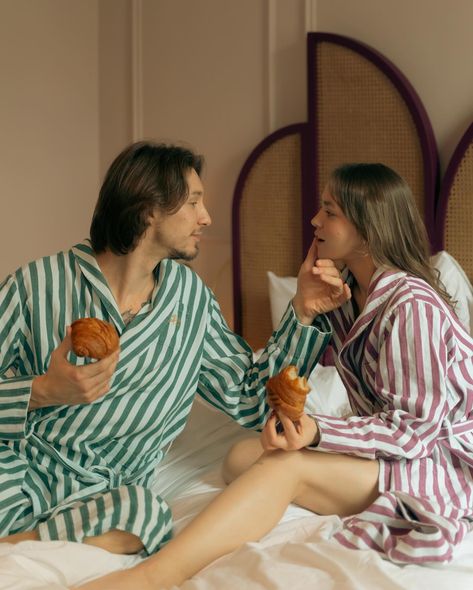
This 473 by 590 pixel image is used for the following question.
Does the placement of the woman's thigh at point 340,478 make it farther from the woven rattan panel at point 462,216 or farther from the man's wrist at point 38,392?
the woven rattan panel at point 462,216

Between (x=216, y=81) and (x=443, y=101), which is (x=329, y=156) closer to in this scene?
(x=443, y=101)

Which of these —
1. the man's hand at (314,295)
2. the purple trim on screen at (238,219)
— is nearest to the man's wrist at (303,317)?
the man's hand at (314,295)

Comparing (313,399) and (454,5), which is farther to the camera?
(454,5)

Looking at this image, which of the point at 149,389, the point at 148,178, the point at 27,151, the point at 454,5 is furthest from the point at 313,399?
the point at 27,151

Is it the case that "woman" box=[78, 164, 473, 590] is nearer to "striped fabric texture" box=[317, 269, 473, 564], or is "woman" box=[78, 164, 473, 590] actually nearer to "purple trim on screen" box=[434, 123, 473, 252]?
"striped fabric texture" box=[317, 269, 473, 564]

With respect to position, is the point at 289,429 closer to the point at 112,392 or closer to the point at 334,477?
the point at 334,477

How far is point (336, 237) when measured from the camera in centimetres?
214

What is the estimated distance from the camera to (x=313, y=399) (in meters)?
2.53

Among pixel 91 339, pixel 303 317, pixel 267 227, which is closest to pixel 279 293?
pixel 267 227

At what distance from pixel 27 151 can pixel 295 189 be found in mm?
1203

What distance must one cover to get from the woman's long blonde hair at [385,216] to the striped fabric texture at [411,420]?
8cm

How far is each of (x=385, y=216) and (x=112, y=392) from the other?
0.74 metres

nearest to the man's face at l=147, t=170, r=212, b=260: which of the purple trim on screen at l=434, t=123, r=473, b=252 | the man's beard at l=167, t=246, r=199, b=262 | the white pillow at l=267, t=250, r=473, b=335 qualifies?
the man's beard at l=167, t=246, r=199, b=262

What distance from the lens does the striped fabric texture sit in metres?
1.80
